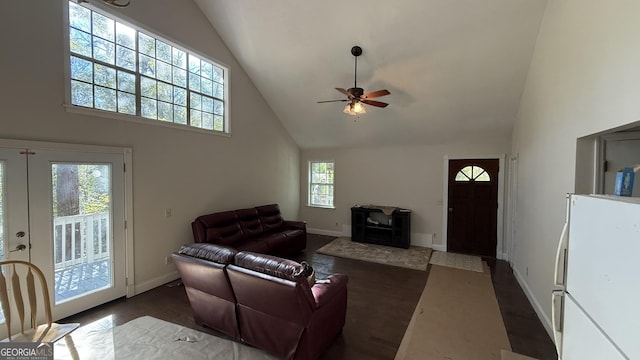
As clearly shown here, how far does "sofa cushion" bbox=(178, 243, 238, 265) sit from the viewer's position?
2.49m

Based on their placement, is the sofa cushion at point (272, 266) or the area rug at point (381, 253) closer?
the sofa cushion at point (272, 266)

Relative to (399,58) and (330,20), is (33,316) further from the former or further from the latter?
(399,58)

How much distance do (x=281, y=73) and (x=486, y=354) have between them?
515 centimetres

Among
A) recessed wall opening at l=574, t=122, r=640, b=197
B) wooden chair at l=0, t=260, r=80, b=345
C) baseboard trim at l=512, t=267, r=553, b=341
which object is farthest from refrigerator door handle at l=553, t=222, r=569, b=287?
wooden chair at l=0, t=260, r=80, b=345

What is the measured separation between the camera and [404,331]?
284 centimetres

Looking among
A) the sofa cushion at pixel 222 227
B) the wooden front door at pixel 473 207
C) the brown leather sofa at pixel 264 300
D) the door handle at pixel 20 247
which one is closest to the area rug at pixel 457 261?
the wooden front door at pixel 473 207

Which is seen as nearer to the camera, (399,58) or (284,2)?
(284,2)

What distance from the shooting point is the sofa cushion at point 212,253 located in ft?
8.16

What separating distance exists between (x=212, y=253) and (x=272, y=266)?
747mm

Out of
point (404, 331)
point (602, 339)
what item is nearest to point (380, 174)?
point (404, 331)

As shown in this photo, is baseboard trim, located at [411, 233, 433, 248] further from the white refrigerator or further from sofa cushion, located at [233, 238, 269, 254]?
the white refrigerator

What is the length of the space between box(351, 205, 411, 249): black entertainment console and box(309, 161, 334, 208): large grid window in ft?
3.67

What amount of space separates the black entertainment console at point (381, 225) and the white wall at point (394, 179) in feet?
1.18

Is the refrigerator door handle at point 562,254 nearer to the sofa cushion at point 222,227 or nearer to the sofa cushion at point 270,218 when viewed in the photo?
the sofa cushion at point 222,227
